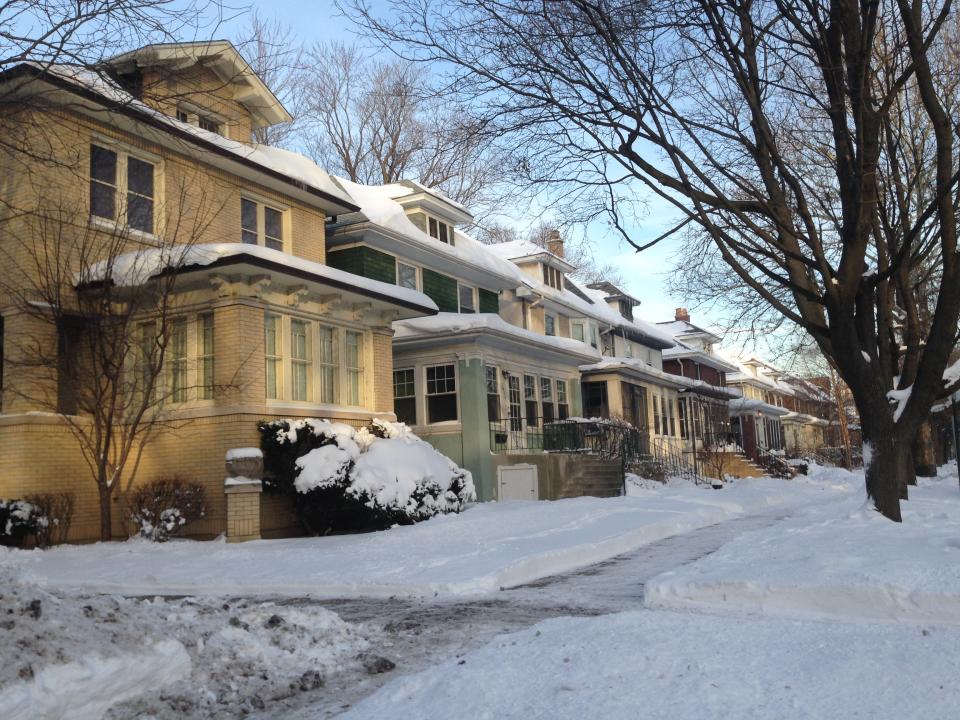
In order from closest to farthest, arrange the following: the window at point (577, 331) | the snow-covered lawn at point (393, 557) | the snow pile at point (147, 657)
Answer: the snow pile at point (147, 657)
the snow-covered lawn at point (393, 557)
the window at point (577, 331)

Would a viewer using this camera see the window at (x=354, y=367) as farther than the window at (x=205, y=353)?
Yes

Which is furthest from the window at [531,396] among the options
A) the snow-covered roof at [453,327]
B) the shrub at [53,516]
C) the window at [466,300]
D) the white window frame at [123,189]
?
the shrub at [53,516]

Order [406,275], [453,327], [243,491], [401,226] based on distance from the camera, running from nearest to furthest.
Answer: [243,491] → [453,327] → [401,226] → [406,275]

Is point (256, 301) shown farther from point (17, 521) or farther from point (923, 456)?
point (923, 456)

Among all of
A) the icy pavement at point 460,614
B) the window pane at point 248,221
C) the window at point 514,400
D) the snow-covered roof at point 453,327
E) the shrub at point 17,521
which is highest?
the window pane at point 248,221

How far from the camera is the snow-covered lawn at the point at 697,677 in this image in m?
4.41

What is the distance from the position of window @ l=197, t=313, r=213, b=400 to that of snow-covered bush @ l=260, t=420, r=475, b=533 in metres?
1.32

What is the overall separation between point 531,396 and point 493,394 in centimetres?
249

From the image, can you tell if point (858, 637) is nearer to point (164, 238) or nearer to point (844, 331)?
point (844, 331)

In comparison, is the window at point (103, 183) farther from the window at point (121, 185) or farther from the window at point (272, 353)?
the window at point (272, 353)

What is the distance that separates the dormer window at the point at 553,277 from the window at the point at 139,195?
18969 mm

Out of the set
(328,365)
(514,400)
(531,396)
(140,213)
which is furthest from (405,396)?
(140,213)

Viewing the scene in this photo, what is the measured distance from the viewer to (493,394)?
22781 millimetres

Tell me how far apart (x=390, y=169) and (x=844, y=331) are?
2761 centimetres
